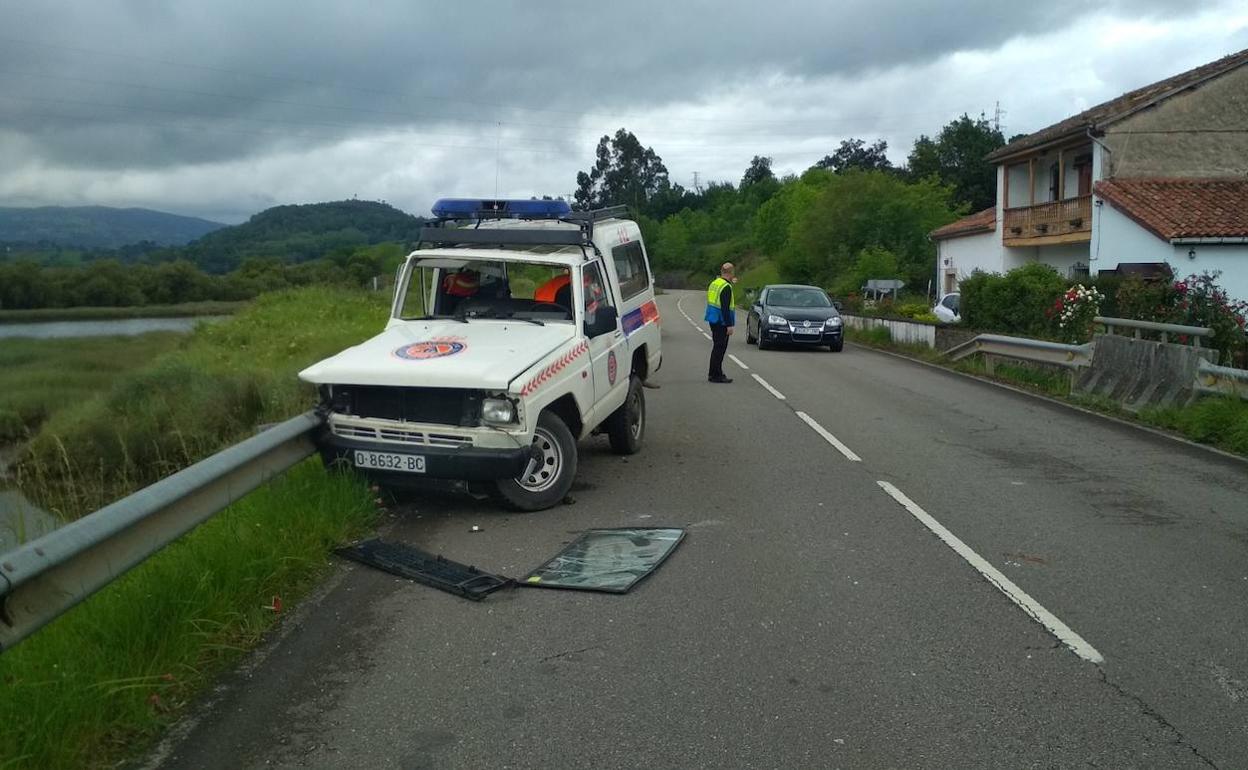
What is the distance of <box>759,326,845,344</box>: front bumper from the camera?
24969mm

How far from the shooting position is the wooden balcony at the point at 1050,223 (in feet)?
98.7

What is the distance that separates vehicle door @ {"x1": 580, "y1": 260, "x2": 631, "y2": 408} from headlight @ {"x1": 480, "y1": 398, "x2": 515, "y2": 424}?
164cm

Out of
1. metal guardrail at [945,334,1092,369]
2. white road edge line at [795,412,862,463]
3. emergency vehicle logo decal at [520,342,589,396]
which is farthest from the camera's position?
metal guardrail at [945,334,1092,369]

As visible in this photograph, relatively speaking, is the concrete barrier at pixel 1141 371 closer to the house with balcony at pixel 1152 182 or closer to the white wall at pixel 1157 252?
the white wall at pixel 1157 252

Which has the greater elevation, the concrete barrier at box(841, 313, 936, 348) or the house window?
the house window

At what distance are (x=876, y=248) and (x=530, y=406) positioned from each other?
38216 millimetres

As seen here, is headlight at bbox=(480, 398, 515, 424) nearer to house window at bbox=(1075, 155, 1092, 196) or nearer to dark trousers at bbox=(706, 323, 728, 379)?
dark trousers at bbox=(706, 323, 728, 379)

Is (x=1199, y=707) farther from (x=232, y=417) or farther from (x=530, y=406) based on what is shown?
(x=232, y=417)

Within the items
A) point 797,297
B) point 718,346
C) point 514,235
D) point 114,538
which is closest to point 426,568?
point 114,538

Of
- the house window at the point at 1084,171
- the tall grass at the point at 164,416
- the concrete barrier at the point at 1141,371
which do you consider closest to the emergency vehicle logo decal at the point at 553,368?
the tall grass at the point at 164,416

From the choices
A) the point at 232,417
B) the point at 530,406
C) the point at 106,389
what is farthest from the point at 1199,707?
the point at 106,389

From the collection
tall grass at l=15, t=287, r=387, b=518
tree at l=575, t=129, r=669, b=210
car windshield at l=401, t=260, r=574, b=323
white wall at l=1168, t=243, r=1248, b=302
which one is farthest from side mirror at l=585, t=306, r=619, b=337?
tree at l=575, t=129, r=669, b=210

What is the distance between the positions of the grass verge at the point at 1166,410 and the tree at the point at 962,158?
5424cm

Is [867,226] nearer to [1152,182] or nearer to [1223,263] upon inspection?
[1152,182]
